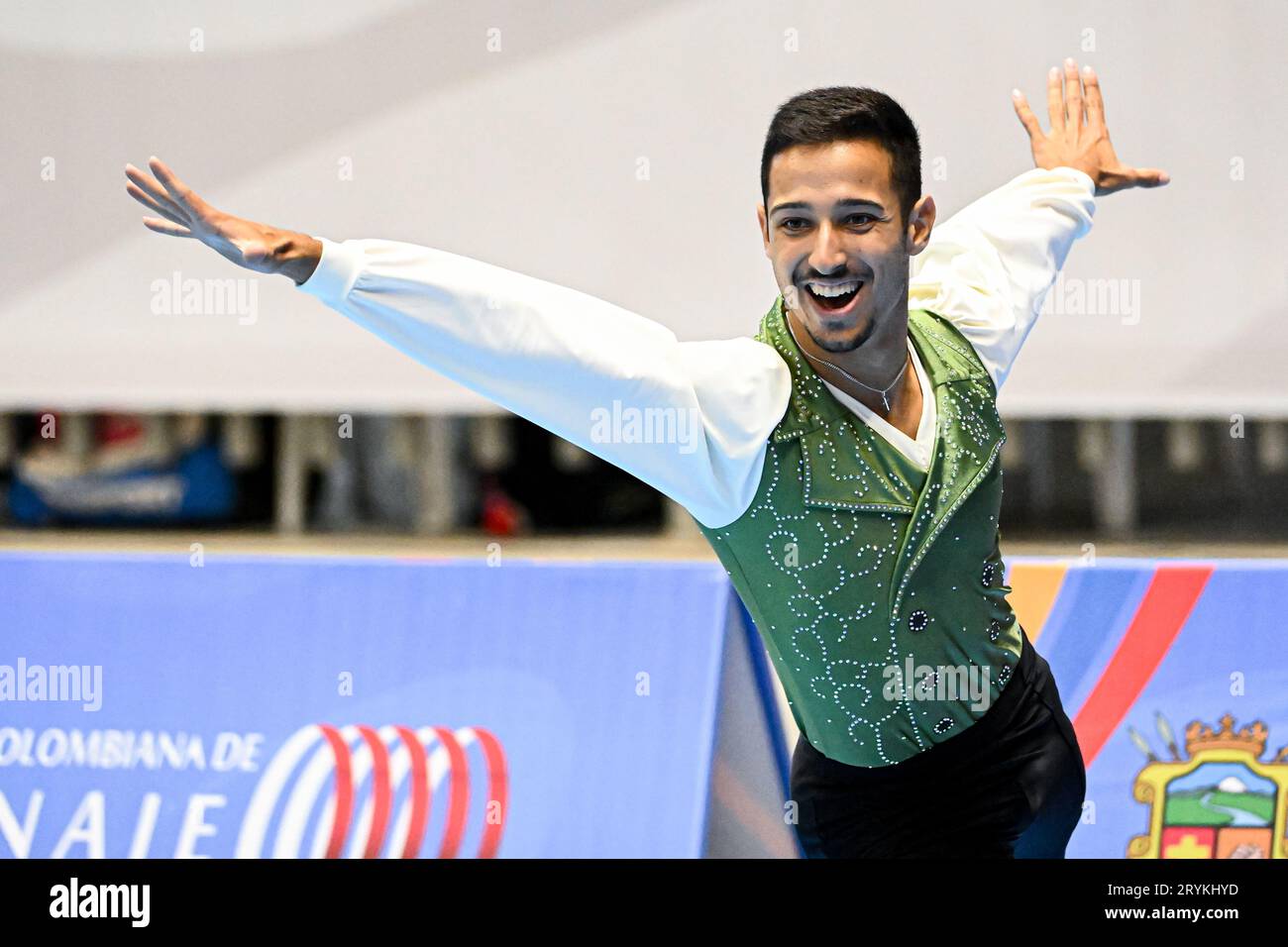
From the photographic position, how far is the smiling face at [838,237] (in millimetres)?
2695

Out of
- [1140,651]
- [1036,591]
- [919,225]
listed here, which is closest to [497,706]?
[1036,591]

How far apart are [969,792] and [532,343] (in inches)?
51.2

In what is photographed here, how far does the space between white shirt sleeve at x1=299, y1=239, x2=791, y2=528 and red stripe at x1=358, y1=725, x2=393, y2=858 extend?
2041 mm

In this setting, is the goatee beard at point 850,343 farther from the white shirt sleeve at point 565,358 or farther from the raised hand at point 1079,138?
the raised hand at point 1079,138

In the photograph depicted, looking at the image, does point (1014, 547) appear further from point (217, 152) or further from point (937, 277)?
point (217, 152)

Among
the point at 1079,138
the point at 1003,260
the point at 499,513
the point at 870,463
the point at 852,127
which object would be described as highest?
the point at 1079,138

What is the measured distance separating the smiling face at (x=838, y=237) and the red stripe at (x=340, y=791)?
232 centimetres

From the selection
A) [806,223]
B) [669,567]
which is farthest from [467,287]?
[669,567]

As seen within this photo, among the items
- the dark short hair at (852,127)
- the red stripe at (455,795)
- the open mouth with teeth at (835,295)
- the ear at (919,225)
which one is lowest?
the red stripe at (455,795)

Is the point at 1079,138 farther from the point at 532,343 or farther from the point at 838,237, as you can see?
the point at 532,343

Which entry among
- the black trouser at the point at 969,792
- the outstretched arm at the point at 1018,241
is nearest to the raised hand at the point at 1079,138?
the outstretched arm at the point at 1018,241

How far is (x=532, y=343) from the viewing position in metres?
2.49

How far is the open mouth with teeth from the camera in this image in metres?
2.71
